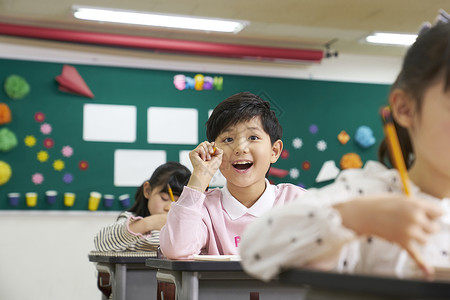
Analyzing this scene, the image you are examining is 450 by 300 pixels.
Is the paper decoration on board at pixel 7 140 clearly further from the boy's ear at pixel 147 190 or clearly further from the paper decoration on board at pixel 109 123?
the boy's ear at pixel 147 190

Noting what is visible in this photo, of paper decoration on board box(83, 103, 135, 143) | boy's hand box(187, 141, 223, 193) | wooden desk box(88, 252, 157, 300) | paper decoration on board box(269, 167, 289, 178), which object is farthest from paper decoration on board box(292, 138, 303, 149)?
boy's hand box(187, 141, 223, 193)

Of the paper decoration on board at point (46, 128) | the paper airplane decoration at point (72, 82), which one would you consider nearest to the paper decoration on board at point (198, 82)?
the paper airplane decoration at point (72, 82)

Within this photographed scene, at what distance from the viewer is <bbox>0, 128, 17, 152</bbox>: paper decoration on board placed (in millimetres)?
5199

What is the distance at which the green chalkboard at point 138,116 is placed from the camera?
5.30 metres

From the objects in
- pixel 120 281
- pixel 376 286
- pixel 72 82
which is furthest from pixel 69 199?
pixel 376 286

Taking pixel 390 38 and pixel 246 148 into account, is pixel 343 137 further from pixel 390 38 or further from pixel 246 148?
pixel 246 148

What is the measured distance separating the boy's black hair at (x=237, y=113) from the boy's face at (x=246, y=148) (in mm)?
17

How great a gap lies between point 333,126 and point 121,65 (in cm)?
212

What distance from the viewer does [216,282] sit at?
189 centimetres

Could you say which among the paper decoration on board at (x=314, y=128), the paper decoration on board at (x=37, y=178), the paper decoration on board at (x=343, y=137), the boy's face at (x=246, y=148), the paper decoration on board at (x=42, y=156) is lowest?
the paper decoration on board at (x=37, y=178)

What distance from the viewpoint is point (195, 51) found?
5625 mm

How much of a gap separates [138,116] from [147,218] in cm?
235

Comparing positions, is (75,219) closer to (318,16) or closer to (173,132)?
(173,132)

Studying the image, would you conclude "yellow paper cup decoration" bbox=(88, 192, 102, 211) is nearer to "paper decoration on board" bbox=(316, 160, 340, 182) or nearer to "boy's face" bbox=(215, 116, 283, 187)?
"paper decoration on board" bbox=(316, 160, 340, 182)
